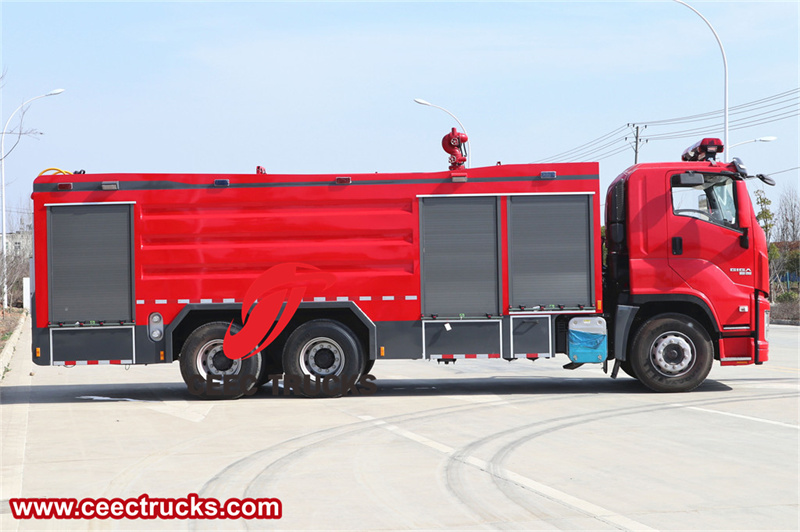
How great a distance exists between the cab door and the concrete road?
1328 mm

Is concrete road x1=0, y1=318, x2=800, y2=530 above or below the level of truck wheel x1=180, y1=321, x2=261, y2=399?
below

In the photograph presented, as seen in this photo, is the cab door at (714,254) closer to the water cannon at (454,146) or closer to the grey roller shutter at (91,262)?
the water cannon at (454,146)

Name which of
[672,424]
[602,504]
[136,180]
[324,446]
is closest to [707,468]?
[602,504]

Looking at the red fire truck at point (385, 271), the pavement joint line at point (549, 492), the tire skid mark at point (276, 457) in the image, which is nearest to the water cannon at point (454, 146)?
the red fire truck at point (385, 271)

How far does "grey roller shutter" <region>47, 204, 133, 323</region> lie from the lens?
13.0m

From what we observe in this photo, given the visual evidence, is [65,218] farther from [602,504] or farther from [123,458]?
[602,504]

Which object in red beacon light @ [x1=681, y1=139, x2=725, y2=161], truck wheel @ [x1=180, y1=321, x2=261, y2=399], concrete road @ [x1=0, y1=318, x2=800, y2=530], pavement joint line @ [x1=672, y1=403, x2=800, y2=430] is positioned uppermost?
red beacon light @ [x1=681, y1=139, x2=725, y2=161]

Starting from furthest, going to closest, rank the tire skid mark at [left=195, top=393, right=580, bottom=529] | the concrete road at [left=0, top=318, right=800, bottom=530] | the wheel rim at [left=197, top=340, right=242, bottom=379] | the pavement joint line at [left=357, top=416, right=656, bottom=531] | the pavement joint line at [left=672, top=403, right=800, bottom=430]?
the wheel rim at [left=197, top=340, right=242, bottom=379] → the pavement joint line at [left=672, top=403, right=800, bottom=430] → the tire skid mark at [left=195, top=393, right=580, bottom=529] → the concrete road at [left=0, top=318, right=800, bottom=530] → the pavement joint line at [left=357, top=416, right=656, bottom=531]

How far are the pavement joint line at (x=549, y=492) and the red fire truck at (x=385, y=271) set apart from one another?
380 cm

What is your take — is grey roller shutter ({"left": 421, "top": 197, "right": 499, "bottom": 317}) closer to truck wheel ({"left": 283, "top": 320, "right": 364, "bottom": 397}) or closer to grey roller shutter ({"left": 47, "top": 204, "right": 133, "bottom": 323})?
truck wheel ({"left": 283, "top": 320, "right": 364, "bottom": 397})

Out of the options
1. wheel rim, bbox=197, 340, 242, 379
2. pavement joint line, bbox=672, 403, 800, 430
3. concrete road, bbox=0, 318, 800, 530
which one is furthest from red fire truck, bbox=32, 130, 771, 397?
pavement joint line, bbox=672, 403, 800, 430

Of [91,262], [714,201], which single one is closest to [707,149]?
[714,201]

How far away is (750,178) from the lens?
1329 centimetres

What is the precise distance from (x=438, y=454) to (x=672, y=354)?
5.76 metres
